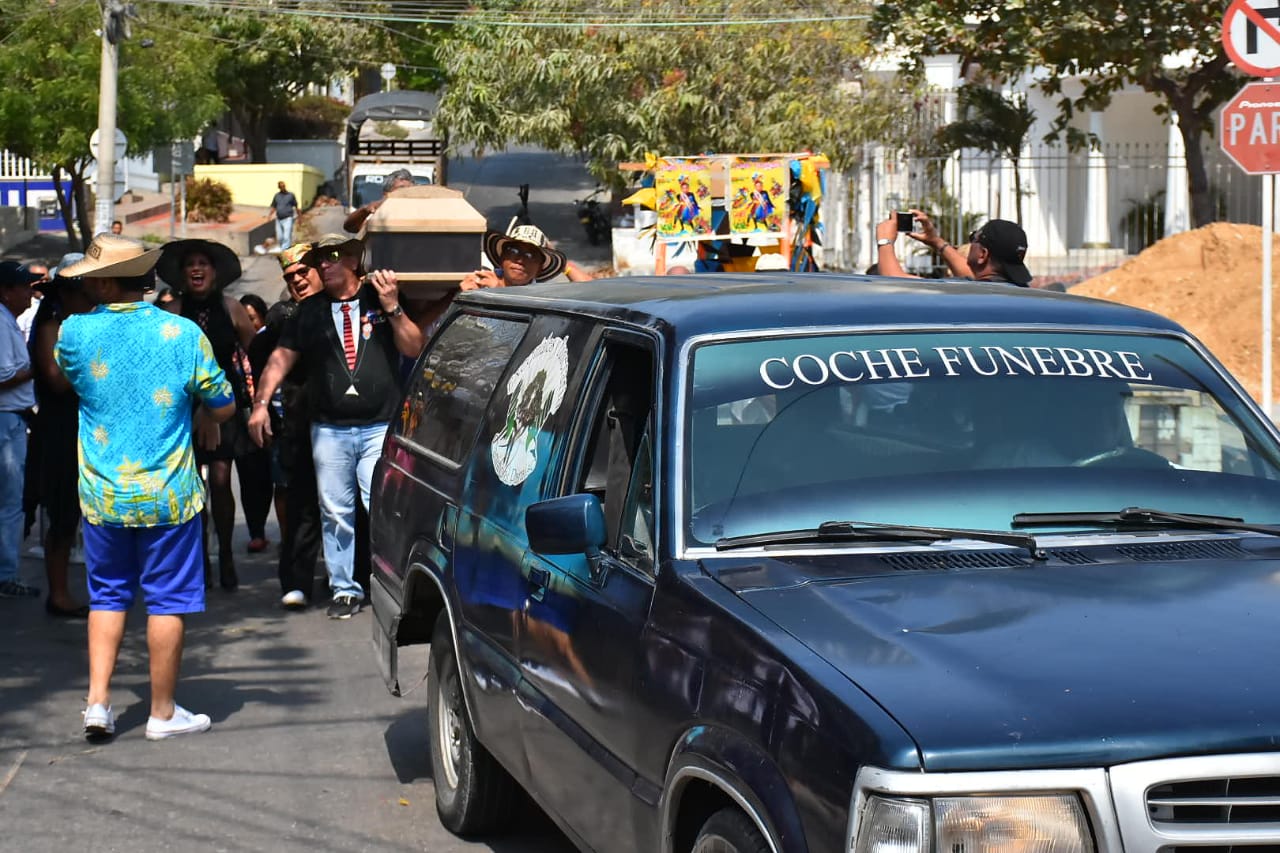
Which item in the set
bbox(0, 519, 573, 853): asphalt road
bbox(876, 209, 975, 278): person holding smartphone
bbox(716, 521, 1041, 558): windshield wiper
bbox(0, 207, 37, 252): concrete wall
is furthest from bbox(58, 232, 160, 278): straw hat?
bbox(0, 207, 37, 252): concrete wall

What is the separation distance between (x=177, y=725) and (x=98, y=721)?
321 millimetres

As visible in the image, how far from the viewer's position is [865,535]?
12.8 feet

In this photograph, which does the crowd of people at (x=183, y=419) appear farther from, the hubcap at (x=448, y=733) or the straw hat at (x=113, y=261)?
the hubcap at (x=448, y=733)

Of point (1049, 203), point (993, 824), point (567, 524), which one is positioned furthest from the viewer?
point (1049, 203)

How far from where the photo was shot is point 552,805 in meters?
4.65

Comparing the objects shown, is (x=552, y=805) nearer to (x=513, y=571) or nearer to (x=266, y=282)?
(x=513, y=571)

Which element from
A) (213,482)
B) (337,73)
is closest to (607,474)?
(213,482)

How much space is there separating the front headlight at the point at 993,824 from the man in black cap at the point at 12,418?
7.62m

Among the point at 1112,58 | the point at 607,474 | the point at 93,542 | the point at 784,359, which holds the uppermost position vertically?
the point at 1112,58

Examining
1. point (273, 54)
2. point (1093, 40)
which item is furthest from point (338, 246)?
point (273, 54)

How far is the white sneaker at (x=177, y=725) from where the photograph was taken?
690 cm

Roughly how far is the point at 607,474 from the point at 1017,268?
13.5 feet

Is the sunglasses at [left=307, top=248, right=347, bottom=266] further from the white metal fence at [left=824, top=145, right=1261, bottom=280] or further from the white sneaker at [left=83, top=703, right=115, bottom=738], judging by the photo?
the white metal fence at [left=824, top=145, right=1261, bottom=280]

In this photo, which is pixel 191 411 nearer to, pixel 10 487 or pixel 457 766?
pixel 457 766
